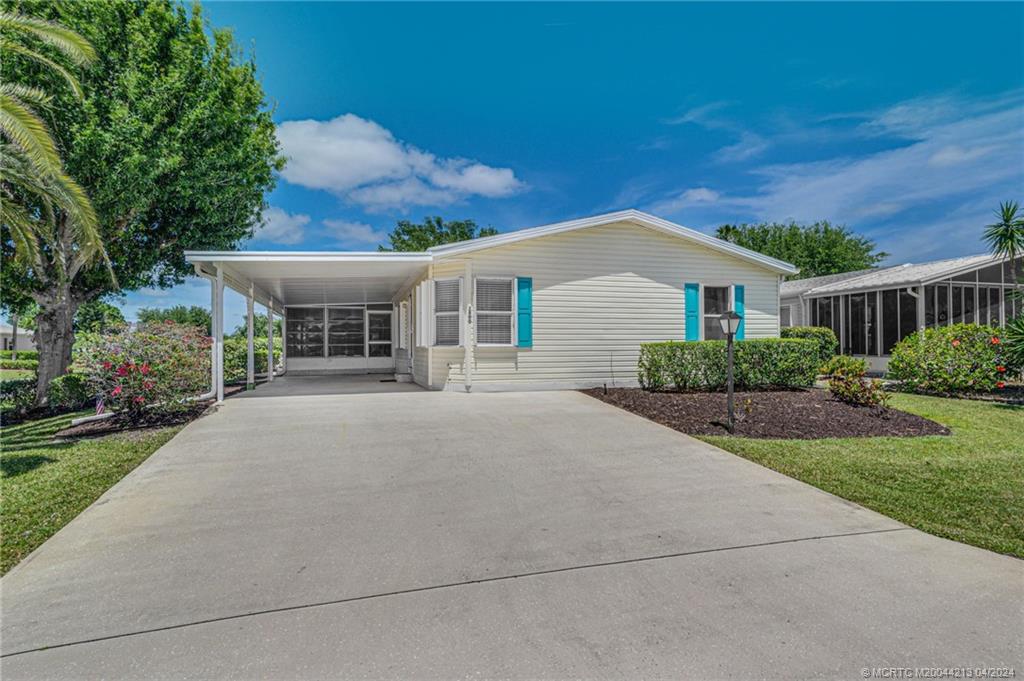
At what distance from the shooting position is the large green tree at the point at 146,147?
9633 millimetres

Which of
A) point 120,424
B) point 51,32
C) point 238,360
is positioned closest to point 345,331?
point 238,360

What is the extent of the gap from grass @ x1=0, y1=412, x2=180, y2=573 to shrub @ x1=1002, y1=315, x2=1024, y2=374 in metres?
14.2

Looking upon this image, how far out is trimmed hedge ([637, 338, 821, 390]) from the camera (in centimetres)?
931

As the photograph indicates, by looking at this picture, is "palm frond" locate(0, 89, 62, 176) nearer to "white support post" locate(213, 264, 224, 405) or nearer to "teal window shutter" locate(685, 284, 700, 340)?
"white support post" locate(213, 264, 224, 405)

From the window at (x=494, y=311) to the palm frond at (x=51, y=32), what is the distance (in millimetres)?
6718

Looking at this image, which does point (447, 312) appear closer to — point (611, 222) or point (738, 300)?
point (611, 222)

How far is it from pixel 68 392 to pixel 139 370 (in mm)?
5632

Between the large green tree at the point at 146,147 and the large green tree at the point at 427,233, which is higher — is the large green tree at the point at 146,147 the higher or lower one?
the lower one

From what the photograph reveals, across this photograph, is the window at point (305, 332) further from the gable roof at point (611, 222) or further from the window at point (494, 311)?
the window at point (494, 311)

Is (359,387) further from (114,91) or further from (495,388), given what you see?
(114,91)

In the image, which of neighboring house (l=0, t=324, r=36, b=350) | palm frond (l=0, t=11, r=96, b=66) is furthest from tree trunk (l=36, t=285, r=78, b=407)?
neighboring house (l=0, t=324, r=36, b=350)

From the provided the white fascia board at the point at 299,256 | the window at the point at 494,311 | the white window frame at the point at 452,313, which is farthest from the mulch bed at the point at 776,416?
the white fascia board at the point at 299,256

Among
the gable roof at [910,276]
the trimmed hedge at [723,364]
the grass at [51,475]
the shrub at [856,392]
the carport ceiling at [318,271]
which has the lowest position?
the grass at [51,475]

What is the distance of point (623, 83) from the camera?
14.1 meters
